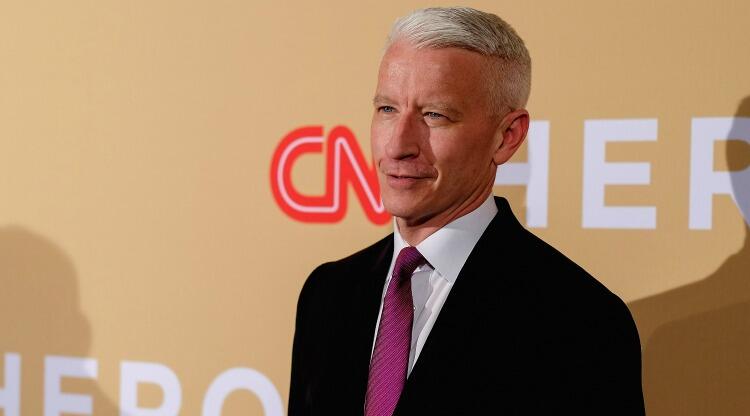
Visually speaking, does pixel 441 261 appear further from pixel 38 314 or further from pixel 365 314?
pixel 38 314

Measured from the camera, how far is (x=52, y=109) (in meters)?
2.14

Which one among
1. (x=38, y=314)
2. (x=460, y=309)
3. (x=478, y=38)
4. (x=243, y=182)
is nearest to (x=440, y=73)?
(x=478, y=38)

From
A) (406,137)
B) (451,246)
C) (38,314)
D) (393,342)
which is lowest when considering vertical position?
(38,314)

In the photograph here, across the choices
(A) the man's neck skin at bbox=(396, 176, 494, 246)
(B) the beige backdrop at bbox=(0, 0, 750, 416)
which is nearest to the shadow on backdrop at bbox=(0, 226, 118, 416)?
(B) the beige backdrop at bbox=(0, 0, 750, 416)

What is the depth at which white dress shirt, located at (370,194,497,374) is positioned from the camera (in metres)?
1.13

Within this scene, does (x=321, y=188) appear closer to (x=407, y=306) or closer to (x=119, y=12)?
(x=119, y=12)

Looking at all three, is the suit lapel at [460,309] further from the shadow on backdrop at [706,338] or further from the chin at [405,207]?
the shadow on backdrop at [706,338]

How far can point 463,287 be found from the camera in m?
1.08

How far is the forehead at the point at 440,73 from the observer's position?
108cm

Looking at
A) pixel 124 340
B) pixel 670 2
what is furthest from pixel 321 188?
pixel 670 2

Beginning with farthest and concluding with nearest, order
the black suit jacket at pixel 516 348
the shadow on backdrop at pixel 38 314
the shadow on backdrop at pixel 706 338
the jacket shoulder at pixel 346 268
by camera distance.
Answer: the shadow on backdrop at pixel 38 314 < the shadow on backdrop at pixel 706 338 < the jacket shoulder at pixel 346 268 < the black suit jacket at pixel 516 348

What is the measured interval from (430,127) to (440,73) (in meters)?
0.07

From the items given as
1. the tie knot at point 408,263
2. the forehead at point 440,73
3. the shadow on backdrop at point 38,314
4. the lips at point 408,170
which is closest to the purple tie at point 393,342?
the tie knot at point 408,263

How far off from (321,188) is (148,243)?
45 centimetres
